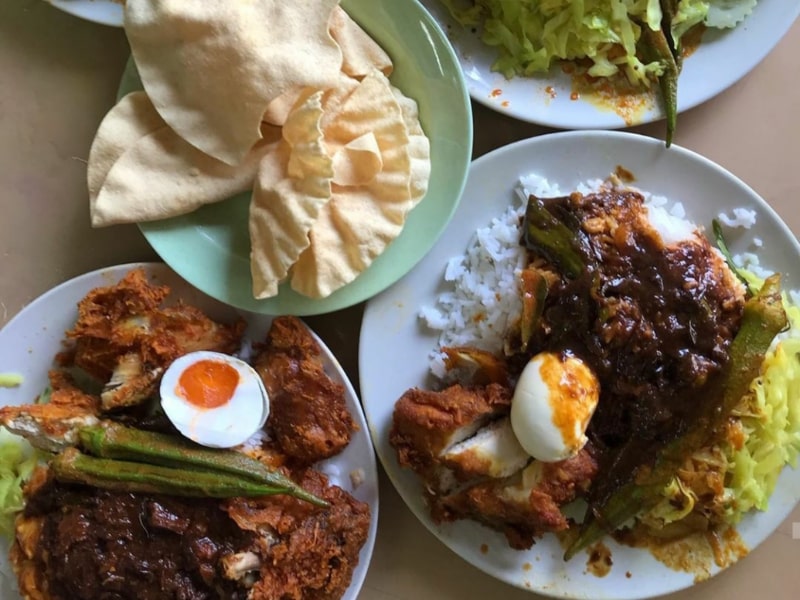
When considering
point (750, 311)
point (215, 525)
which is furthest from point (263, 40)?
point (750, 311)

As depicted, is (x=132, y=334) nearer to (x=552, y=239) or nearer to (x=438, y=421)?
(x=438, y=421)

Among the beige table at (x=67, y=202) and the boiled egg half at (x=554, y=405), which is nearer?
the boiled egg half at (x=554, y=405)

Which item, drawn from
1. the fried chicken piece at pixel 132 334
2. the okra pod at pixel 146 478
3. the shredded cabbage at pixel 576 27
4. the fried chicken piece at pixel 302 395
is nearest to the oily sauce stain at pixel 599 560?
the fried chicken piece at pixel 302 395

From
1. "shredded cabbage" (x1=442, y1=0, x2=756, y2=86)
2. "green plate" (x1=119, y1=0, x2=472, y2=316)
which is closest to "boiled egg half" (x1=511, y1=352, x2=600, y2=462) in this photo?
"green plate" (x1=119, y1=0, x2=472, y2=316)

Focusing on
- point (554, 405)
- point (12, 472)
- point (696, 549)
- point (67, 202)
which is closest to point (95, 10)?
point (67, 202)

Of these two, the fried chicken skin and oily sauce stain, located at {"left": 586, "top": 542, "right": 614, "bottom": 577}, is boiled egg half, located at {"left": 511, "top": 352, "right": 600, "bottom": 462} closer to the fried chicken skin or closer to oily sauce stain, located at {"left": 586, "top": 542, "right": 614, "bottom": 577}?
the fried chicken skin

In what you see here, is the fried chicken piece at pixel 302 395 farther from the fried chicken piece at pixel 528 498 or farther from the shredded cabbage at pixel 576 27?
the shredded cabbage at pixel 576 27
